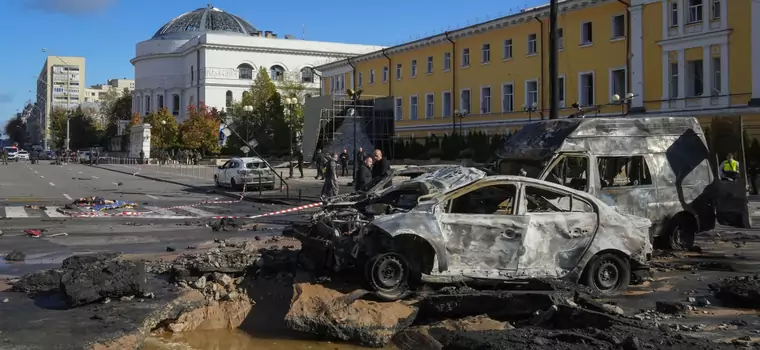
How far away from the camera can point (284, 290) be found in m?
8.51

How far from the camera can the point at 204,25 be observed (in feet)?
368

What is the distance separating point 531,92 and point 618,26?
7.83m

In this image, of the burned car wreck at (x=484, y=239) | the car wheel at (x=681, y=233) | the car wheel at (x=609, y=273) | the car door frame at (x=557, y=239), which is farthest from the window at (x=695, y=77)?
the car door frame at (x=557, y=239)

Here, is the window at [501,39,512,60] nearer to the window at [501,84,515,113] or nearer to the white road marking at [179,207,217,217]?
the window at [501,84,515,113]

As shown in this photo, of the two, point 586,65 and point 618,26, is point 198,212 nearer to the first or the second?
point 618,26

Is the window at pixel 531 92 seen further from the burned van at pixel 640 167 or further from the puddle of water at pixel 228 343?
the puddle of water at pixel 228 343

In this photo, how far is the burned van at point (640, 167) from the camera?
1191 centimetres

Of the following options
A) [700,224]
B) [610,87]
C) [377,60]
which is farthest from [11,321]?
[377,60]

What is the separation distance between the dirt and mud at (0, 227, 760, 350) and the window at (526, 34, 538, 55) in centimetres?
3900

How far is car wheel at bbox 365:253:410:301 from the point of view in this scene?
26.0 ft

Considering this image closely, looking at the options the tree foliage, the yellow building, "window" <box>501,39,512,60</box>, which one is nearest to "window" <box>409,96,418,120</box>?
the yellow building

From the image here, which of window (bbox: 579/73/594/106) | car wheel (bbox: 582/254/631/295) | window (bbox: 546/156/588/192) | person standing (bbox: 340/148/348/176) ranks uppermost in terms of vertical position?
window (bbox: 579/73/594/106)

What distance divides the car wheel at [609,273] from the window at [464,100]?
4537 cm

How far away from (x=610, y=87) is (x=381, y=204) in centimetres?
3614
